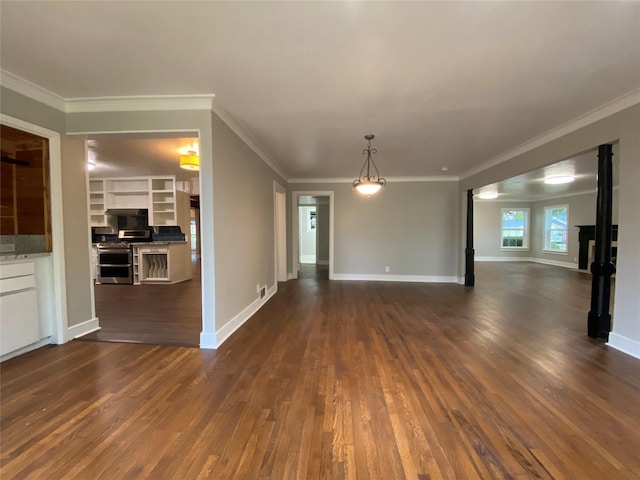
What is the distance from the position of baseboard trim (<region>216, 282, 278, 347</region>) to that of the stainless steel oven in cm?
366

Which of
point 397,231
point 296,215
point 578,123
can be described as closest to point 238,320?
point 296,215

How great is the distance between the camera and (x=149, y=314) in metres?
3.96

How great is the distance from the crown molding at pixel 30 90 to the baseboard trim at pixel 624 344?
611 cm

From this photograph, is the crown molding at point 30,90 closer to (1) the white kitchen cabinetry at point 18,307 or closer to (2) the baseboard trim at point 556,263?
(1) the white kitchen cabinetry at point 18,307

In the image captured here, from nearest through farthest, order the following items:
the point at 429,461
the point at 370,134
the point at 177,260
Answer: the point at 429,461 → the point at 370,134 → the point at 177,260

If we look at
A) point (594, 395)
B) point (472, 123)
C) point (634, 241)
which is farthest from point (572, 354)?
point (472, 123)

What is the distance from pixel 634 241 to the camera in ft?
8.79

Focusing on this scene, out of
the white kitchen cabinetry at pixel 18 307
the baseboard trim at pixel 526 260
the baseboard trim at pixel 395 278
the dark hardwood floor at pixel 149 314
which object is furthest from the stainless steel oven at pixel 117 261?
the baseboard trim at pixel 526 260

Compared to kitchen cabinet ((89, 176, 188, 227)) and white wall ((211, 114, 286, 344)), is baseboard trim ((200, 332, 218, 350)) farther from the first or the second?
kitchen cabinet ((89, 176, 188, 227))

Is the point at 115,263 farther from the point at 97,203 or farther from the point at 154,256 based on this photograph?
the point at 97,203

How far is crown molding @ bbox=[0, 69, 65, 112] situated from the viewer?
2332 mm

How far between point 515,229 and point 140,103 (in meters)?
12.3

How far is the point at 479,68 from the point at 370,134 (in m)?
1.56

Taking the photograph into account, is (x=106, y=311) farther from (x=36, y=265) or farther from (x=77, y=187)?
(x=77, y=187)
